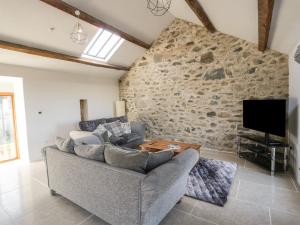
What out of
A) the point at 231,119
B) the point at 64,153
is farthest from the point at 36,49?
the point at 231,119

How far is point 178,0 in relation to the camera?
372 cm

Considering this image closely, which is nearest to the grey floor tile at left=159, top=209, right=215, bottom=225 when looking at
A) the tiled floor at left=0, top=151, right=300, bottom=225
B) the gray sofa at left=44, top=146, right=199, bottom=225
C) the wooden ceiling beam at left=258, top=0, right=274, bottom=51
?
the tiled floor at left=0, top=151, right=300, bottom=225

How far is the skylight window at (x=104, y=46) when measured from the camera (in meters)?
4.90

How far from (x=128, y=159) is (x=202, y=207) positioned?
1276 mm

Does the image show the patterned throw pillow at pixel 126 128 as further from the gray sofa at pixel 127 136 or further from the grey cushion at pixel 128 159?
the grey cushion at pixel 128 159

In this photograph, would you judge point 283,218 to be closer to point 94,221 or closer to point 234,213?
point 234,213

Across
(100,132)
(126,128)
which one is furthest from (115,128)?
(100,132)

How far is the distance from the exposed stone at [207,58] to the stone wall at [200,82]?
26mm

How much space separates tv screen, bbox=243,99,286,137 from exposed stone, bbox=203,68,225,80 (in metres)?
0.98

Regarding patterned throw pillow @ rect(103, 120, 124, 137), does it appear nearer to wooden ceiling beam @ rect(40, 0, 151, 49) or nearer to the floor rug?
the floor rug

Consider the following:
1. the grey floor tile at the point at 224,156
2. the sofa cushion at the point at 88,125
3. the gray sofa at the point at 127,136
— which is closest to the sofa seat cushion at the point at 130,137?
the gray sofa at the point at 127,136

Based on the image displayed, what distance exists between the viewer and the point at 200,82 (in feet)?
16.3

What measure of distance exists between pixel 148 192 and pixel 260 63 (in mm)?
4044

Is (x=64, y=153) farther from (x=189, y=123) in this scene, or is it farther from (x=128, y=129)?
(x=189, y=123)
